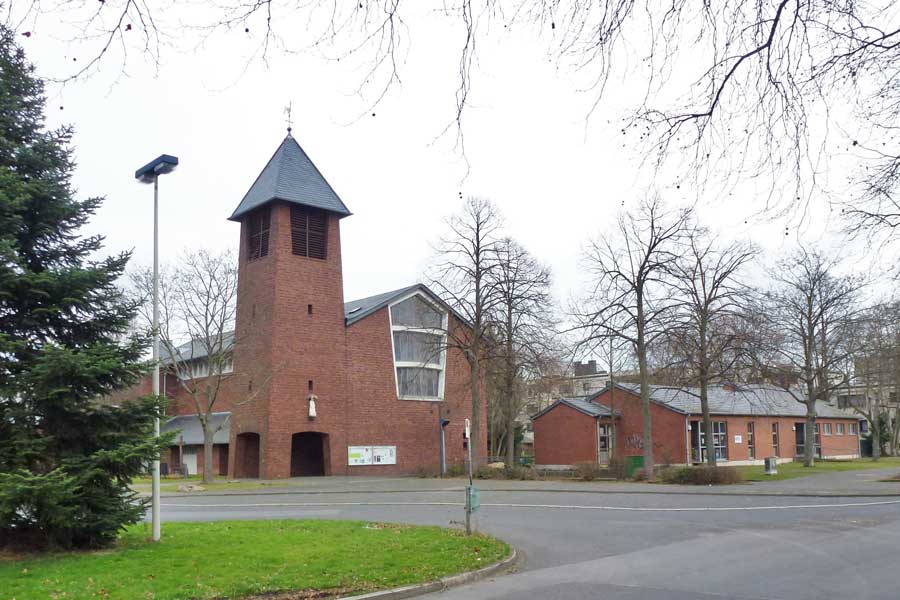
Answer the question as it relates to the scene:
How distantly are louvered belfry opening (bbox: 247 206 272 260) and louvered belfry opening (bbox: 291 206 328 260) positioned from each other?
61.3 inches

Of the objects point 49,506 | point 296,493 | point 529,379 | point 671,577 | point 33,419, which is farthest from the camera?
point 529,379

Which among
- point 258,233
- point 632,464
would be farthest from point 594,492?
point 258,233

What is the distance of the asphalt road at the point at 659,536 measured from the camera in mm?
10562

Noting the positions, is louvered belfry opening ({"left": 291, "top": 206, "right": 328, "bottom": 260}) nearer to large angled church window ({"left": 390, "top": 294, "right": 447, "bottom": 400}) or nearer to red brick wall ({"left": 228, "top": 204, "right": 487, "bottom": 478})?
red brick wall ({"left": 228, "top": 204, "right": 487, "bottom": 478})

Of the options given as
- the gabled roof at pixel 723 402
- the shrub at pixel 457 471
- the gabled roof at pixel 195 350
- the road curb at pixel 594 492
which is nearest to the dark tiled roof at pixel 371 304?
the gabled roof at pixel 195 350

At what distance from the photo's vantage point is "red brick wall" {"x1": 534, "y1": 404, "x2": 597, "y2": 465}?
52031 mm

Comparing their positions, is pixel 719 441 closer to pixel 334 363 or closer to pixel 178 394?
pixel 334 363

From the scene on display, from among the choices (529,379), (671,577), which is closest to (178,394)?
(529,379)

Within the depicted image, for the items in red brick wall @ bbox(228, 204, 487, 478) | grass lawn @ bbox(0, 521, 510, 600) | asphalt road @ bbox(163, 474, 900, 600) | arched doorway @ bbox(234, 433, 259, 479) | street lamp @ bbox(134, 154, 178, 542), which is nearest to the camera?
grass lawn @ bbox(0, 521, 510, 600)

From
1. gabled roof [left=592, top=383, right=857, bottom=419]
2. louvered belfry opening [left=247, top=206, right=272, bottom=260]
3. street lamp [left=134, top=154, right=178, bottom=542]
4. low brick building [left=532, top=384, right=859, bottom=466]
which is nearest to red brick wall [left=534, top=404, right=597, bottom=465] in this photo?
low brick building [left=532, top=384, right=859, bottom=466]

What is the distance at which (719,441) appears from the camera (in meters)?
51.1

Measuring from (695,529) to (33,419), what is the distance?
41.8 ft

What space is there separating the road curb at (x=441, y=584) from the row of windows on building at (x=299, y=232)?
36630 mm

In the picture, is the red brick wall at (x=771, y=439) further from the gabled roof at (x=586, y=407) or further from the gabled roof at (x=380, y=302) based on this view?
the gabled roof at (x=380, y=302)
